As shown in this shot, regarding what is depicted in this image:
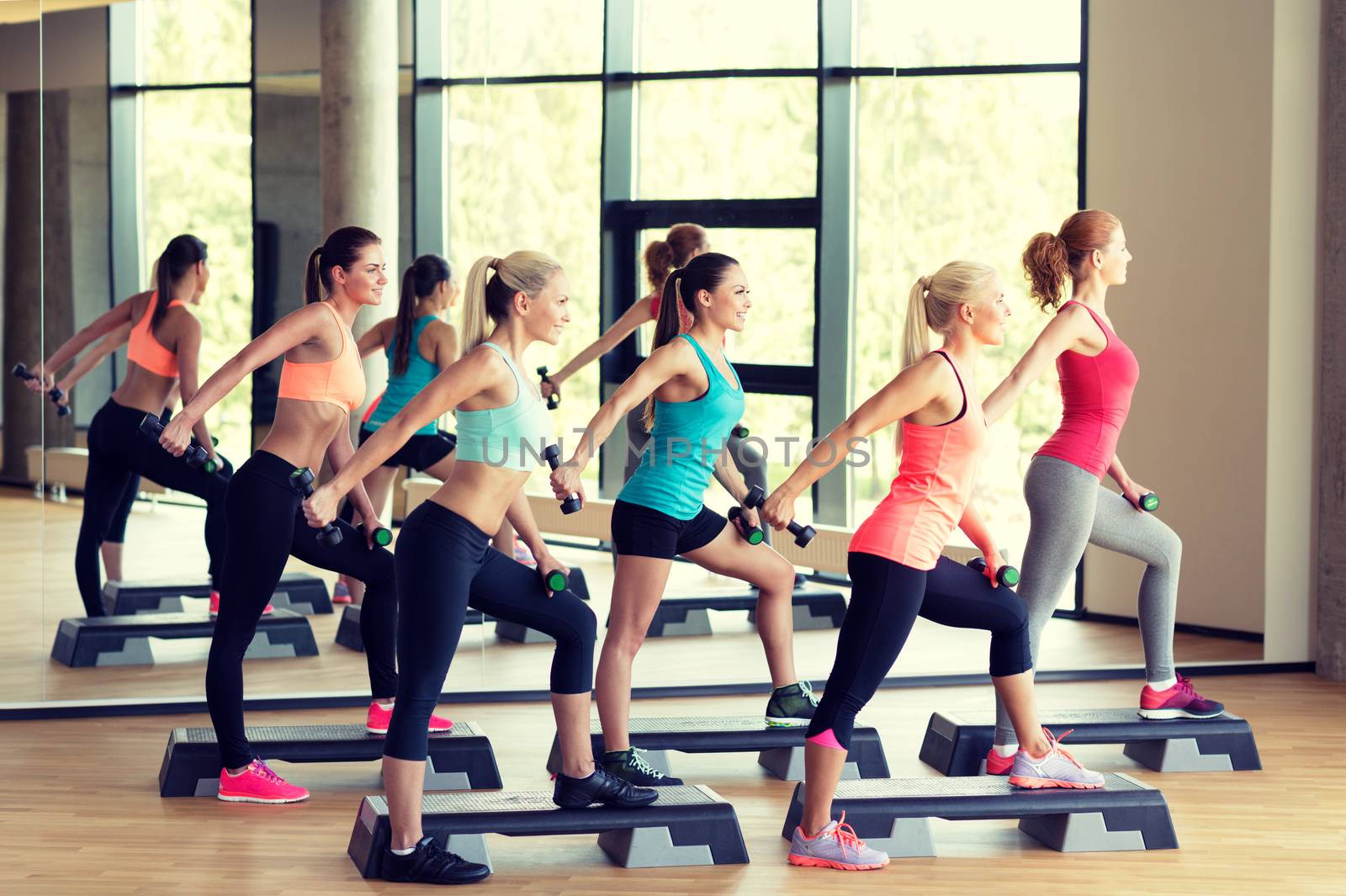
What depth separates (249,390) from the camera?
18.8ft

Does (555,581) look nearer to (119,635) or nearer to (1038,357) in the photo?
(1038,357)

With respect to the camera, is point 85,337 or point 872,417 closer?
point 872,417

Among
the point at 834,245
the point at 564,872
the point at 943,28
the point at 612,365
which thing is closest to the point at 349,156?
the point at 612,365

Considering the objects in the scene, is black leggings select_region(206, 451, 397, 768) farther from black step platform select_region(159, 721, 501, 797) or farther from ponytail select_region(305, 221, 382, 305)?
ponytail select_region(305, 221, 382, 305)

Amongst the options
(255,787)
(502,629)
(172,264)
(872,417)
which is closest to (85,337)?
(172,264)

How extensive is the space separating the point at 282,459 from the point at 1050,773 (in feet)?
6.89

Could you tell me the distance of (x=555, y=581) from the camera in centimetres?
350

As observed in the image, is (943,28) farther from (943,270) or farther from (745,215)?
(943,270)

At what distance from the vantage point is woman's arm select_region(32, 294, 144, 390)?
5418 mm

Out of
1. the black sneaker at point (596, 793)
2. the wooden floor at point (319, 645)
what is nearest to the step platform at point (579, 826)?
the black sneaker at point (596, 793)

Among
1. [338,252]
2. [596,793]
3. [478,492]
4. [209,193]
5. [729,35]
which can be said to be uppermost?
[729,35]

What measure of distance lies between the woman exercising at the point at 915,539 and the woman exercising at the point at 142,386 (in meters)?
2.72

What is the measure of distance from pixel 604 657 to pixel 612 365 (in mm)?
2442

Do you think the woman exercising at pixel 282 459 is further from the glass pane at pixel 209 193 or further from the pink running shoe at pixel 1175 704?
the pink running shoe at pixel 1175 704
